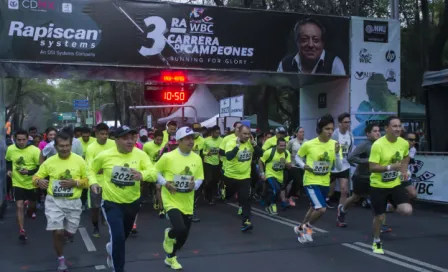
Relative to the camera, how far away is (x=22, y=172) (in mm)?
8906

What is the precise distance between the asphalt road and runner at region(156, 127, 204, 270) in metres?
0.58

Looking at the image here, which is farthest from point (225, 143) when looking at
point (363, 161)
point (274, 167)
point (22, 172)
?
point (22, 172)

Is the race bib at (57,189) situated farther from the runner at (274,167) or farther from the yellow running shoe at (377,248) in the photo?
the runner at (274,167)

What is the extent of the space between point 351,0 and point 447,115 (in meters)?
9.10

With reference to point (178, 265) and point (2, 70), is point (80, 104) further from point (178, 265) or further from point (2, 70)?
point (178, 265)

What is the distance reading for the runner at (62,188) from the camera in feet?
20.7

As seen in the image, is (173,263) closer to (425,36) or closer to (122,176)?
(122,176)

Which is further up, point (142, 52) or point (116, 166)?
point (142, 52)

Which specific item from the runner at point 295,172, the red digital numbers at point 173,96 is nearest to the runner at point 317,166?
the runner at point 295,172

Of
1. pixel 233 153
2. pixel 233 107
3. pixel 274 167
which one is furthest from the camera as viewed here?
pixel 233 107

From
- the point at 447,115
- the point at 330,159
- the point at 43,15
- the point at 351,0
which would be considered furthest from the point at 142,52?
the point at 351,0

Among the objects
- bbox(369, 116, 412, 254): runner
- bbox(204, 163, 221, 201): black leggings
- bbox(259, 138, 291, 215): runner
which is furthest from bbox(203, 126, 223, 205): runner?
bbox(369, 116, 412, 254): runner

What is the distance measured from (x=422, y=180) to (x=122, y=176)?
27.7 feet

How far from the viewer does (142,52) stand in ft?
39.0
